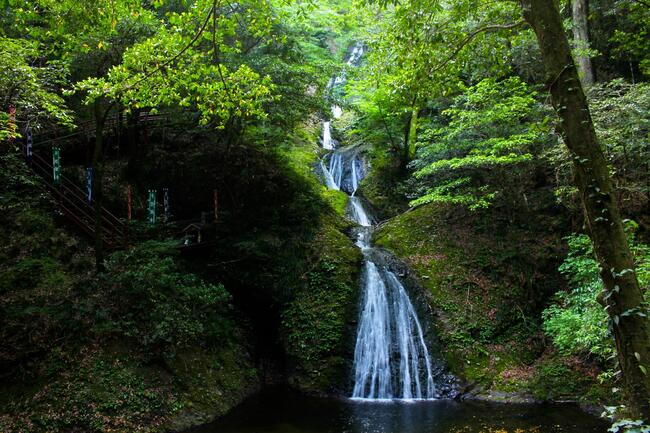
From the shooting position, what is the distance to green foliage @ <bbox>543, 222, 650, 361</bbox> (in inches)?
357

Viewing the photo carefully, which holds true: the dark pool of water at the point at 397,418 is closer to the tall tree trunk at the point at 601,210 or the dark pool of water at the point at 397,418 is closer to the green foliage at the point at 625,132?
the green foliage at the point at 625,132

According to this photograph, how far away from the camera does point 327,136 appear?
85.7 ft

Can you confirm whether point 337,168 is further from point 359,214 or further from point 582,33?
point 582,33

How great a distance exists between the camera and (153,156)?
1467 cm

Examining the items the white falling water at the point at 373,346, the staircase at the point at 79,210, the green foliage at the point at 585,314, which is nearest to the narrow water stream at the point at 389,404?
the white falling water at the point at 373,346

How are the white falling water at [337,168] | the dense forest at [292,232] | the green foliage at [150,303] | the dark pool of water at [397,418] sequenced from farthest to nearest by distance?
1. the white falling water at [337,168]
2. the green foliage at [150,303]
3. the dark pool of water at [397,418]
4. the dense forest at [292,232]

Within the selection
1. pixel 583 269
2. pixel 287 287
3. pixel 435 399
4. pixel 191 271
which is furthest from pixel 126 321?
pixel 583 269

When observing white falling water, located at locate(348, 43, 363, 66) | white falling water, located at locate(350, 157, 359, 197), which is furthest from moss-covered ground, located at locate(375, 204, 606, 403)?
white falling water, located at locate(348, 43, 363, 66)

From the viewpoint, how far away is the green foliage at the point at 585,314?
906 cm

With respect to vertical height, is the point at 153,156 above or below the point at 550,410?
above

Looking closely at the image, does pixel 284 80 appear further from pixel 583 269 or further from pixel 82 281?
pixel 583 269

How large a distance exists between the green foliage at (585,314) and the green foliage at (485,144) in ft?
10.1

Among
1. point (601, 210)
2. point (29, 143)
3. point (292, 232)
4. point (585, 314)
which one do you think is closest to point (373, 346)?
point (292, 232)

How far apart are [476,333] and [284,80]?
9372mm
